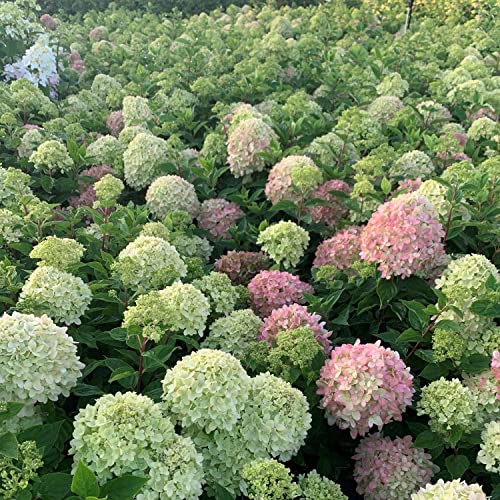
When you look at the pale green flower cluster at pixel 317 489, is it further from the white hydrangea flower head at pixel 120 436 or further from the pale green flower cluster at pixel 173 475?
the white hydrangea flower head at pixel 120 436

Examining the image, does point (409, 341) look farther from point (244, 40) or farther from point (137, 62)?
point (244, 40)

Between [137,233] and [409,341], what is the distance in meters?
1.39

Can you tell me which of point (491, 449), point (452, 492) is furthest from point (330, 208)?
point (452, 492)

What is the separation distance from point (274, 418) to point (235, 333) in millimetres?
572

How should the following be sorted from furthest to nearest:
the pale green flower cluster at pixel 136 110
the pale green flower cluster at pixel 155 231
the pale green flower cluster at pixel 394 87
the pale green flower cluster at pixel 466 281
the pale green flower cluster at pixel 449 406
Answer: the pale green flower cluster at pixel 394 87
the pale green flower cluster at pixel 136 110
the pale green flower cluster at pixel 155 231
the pale green flower cluster at pixel 466 281
the pale green flower cluster at pixel 449 406

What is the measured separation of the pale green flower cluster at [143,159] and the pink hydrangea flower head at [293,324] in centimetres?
169

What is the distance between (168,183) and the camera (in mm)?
3504

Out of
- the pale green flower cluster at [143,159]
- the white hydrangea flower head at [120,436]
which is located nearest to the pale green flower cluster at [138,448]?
the white hydrangea flower head at [120,436]

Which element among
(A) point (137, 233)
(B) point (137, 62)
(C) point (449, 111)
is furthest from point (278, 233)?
(B) point (137, 62)

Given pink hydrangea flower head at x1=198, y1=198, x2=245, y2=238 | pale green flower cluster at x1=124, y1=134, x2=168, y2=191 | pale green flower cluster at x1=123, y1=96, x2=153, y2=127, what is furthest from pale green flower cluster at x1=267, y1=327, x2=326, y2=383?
pale green flower cluster at x1=123, y1=96, x2=153, y2=127

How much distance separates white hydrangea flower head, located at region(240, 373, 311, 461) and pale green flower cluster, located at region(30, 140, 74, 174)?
2223 mm

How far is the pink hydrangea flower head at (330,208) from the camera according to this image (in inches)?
131

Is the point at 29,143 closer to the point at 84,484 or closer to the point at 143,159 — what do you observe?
the point at 143,159

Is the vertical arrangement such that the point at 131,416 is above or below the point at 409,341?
above
